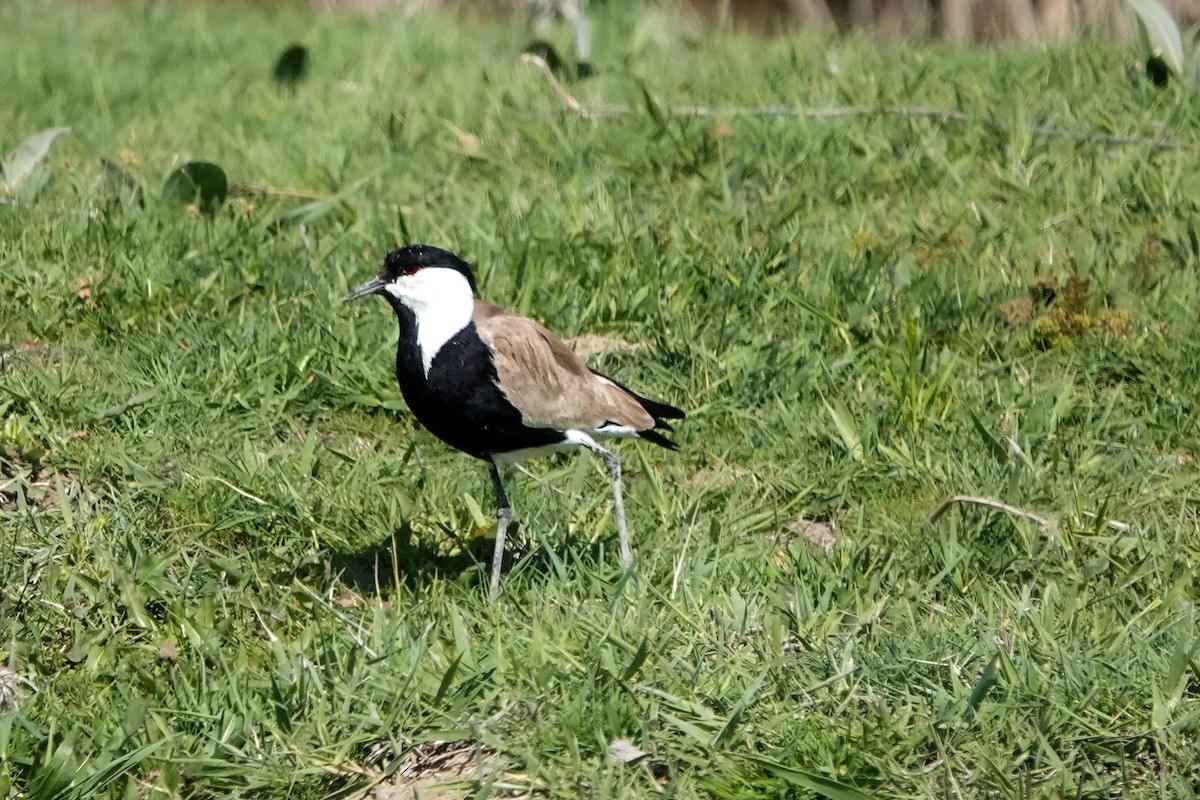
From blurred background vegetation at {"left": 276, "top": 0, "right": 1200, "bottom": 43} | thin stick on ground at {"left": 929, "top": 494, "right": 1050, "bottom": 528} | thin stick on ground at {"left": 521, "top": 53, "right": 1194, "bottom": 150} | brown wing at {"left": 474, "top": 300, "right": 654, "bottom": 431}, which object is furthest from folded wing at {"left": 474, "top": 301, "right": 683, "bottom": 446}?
blurred background vegetation at {"left": 276, "top": 0, "right": 1200, "bottom": 43}

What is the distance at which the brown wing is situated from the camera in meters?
4.53

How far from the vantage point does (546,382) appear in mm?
4566

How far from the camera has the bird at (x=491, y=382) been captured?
14.6 feet

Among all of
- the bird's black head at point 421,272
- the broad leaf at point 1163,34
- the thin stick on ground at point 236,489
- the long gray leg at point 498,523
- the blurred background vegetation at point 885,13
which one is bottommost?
the blurred background vegetation at point 885,13

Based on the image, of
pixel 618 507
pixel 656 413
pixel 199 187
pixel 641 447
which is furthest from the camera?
pixel 199 187

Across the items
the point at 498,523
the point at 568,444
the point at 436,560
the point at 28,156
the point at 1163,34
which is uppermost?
the point at 28,156

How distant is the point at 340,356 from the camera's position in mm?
5480

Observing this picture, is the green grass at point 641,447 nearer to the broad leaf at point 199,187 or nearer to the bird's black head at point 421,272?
the broad leaf at point 199,187

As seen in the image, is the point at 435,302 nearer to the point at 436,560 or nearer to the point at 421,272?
the point at 421,272

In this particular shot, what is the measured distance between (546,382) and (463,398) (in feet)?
0.90

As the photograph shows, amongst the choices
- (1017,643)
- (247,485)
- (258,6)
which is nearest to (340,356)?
(247,485)

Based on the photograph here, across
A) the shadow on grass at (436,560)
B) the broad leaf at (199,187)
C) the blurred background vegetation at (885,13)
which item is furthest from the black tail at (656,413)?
the blurred background vegetation at (885,13)

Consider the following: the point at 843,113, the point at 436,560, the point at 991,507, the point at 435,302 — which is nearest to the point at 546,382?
the point at 435,302

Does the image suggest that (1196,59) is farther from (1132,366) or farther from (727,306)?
(727,306)
